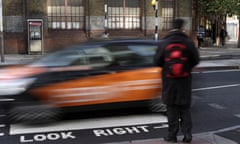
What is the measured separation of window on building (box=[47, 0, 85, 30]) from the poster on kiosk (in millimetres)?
1487

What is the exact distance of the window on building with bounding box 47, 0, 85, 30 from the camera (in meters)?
26.3

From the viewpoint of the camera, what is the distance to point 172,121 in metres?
6.32

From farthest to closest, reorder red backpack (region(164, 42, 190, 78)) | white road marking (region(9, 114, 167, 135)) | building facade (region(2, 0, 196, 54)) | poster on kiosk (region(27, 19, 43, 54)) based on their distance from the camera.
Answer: building facade (region(2, 0, 196, 54)) < poster on kiosk (region(27, 19, 43, 54)) < white road marking (region(9, 114, 167, 135)) < red backpack (region(164, 42, 190, 78))

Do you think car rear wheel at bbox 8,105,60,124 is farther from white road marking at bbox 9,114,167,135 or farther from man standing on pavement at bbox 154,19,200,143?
man standing on pavement at bbox 154,19,200,143

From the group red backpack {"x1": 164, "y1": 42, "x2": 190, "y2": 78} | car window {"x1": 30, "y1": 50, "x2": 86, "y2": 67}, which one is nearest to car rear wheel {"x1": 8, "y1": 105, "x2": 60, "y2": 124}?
car window {"x1": 30, "y1": 50, "x2": 86, "y2": 67}

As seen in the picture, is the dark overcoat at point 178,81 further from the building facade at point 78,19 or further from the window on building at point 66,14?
the window on building at point 66,14

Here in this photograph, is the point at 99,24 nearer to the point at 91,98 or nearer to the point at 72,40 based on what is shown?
the point at 72,40

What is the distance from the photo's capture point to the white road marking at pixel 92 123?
7.81m

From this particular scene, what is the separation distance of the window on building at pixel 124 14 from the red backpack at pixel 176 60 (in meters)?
21.5

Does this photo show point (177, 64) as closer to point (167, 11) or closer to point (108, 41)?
point (108, 41)

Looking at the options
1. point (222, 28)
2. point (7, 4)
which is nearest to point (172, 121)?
point (7, 4)

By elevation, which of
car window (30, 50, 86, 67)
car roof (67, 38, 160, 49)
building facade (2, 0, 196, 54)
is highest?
building facade (2, 0, 196, 54)

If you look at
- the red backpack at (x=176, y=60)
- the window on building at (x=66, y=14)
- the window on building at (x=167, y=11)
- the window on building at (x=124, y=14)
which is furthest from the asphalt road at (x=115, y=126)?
the window on building at (x=167, y=11)

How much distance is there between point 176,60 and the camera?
604 cm
